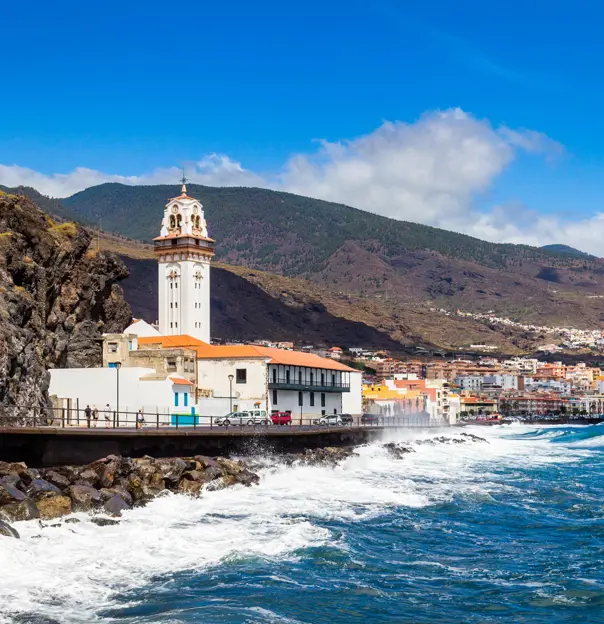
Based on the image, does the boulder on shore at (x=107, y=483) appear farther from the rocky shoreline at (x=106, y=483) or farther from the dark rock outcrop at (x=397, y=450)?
the dark rock outcrop at (x=397, y=450)

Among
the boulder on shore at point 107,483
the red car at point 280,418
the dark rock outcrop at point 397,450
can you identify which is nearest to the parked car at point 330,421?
the red car at point 280,418

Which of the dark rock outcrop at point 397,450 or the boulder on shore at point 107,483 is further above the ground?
the boulder on shore at point 107,483

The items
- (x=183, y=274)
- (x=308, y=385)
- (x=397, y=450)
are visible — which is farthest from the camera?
(x=183, y=274)

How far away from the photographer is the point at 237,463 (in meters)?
40.0

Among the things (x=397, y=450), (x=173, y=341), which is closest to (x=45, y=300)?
(x=173, y=341)

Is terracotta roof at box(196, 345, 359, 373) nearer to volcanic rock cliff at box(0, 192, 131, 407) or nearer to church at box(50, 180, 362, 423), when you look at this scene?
church at box(50, 180, 362, 423)

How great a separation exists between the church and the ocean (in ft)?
49.8

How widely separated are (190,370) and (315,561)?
4403 centimetres

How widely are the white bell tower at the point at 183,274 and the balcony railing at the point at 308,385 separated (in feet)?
41.5

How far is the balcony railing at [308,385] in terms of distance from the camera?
71312mm

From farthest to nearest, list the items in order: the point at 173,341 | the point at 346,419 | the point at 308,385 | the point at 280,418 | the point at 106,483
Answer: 1. the point at 308,385
2. the point at 346,419
3. the point at 173,341
4. the point at 280,418
5. the point at 106,483

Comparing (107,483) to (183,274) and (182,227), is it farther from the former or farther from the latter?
(182,227)

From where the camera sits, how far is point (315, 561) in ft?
76.7

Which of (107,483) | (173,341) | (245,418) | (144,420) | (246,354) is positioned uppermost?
(173,341)
